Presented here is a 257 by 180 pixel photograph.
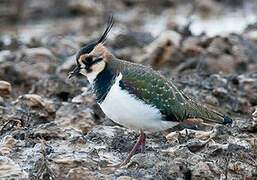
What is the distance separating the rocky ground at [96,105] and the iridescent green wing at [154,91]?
414mm

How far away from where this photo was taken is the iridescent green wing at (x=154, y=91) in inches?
273

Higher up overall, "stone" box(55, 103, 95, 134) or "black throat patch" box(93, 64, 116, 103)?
"black throat patch" box(93, 64, 116, 103)

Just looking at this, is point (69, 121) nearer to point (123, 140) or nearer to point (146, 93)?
point (123, 140)

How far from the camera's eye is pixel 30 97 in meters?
8.99

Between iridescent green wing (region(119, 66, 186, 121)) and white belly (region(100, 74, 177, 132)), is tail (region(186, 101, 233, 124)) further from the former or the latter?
white belly (region(100, 74, 177, 132))

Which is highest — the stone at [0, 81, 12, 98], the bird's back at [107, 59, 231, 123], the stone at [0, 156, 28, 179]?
the bird's back at [107, 59, 231, 123]

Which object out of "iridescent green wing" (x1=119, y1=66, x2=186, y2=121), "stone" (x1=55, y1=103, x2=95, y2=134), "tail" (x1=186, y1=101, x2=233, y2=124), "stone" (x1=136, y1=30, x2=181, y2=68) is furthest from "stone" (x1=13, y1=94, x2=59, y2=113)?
"stone" (x1=136, y1=30, x2=181, y2=68)

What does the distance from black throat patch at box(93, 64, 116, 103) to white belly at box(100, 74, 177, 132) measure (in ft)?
0.19

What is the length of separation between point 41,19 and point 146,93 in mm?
12844

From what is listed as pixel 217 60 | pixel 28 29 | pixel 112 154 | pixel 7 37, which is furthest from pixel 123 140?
pixel 28 29

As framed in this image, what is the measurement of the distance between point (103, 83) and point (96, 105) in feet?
7.99

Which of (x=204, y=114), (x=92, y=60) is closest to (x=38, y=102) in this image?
(x=92, y=60)

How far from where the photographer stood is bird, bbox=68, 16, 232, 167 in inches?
268

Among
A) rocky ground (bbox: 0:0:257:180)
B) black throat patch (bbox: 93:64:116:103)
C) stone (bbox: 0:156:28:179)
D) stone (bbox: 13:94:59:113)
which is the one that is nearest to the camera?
stone (bbox: 0:156:28:179)
